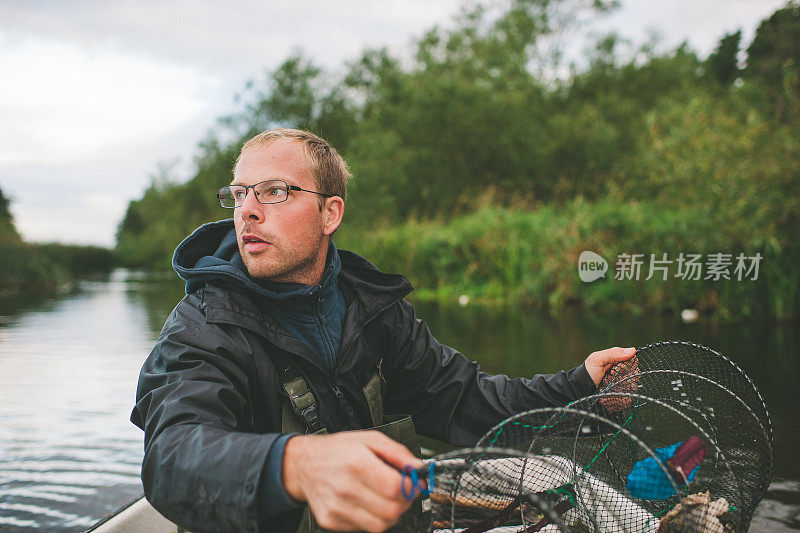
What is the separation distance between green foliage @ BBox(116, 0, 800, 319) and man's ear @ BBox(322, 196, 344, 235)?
0.31 m

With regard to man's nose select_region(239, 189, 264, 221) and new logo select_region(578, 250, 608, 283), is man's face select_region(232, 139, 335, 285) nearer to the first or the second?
man's nose select_region(239, 189, 264, 221)

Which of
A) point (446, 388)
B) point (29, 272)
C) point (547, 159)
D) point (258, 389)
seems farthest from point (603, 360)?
point (547, 159)

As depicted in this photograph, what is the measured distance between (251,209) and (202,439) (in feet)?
2.51

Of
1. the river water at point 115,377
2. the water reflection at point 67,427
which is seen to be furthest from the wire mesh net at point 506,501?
the water reflection at point 67,427

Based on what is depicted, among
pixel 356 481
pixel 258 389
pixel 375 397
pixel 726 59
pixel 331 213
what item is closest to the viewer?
pixel 356 481

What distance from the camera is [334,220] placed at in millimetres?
1979

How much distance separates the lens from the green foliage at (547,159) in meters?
7.54

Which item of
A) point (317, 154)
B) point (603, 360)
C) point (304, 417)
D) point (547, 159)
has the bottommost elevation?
point (304, 417)

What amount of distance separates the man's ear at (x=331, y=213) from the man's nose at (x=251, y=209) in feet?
0.79

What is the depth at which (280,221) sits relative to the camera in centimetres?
175

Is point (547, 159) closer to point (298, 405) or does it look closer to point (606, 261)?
point (606, 261)

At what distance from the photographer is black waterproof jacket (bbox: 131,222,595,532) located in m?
1.09

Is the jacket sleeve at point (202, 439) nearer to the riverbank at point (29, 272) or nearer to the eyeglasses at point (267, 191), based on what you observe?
the eyeglasses at point (267, 191)

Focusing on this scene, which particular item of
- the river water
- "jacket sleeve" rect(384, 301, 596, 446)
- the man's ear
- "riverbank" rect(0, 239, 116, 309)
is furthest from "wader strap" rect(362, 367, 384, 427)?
"riverbank" rect(0, 239, 116, 309)
